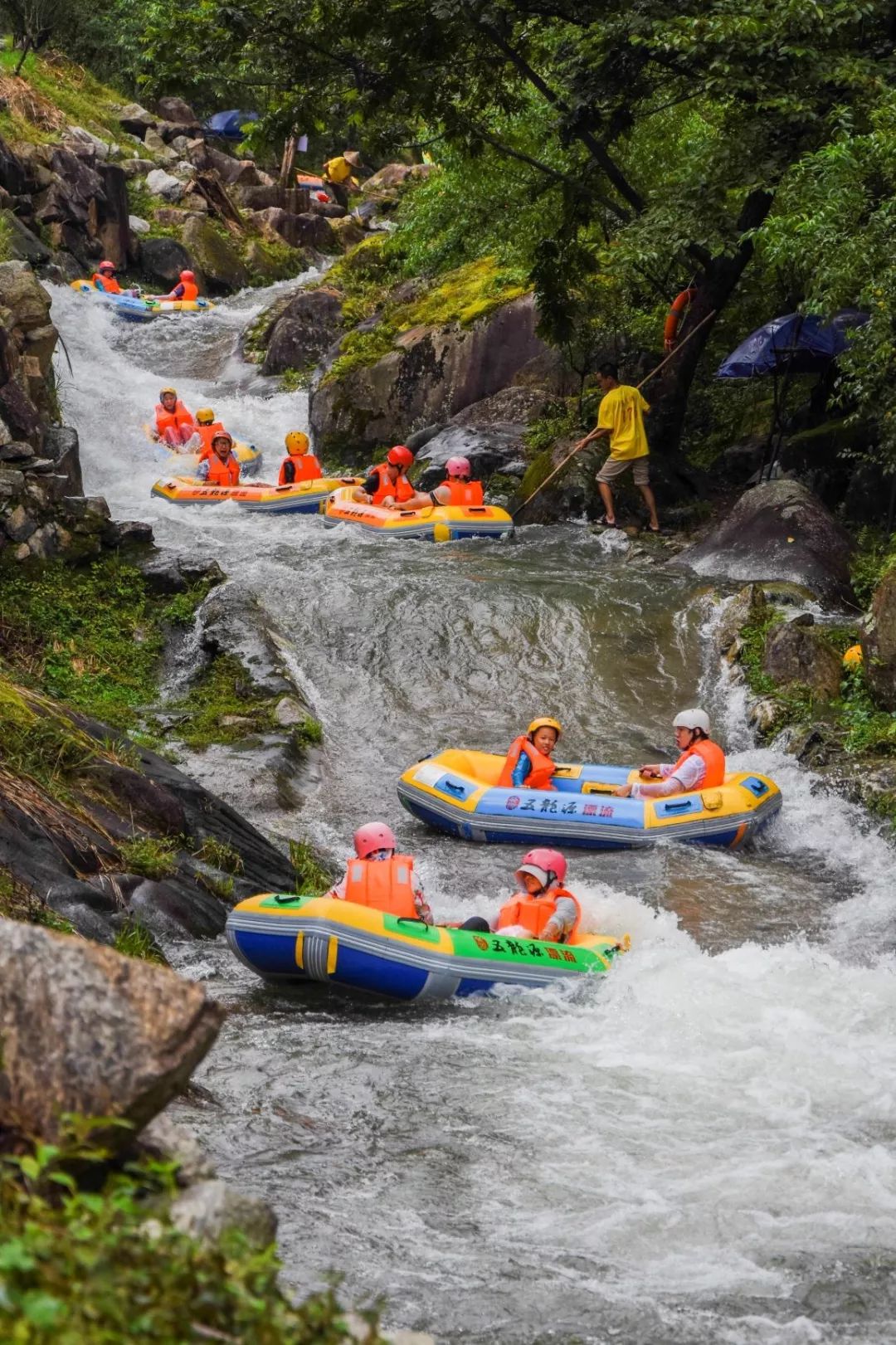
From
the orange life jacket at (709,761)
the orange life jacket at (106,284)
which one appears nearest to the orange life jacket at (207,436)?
the orange life jacket at (106,284)

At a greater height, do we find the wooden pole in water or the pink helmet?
the wooden pole in water

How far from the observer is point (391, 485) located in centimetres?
1675

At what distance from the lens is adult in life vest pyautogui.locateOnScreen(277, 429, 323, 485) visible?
17766 millimetres

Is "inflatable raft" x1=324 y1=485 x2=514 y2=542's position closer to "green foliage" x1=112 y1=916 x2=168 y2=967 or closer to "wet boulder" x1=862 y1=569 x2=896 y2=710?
"wet boulder" x1=862 y1=569 x2=896 y2=710

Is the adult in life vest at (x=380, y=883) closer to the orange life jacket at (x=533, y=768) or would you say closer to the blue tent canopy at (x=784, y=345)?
the orange life jacket at (x=533, y=768)

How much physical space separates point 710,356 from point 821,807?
32.5 ft

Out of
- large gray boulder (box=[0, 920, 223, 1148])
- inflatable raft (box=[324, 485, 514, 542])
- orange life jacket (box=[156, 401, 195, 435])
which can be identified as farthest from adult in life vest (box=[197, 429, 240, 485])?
large gray boulder (box=[0, 920, 223, 1148])

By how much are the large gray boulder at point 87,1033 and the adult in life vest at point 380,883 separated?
4.35 m

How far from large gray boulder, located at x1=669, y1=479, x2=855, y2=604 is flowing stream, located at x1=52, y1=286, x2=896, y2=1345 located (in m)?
1.26

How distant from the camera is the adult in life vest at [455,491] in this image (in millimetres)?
16406

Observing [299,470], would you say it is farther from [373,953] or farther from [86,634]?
[373,953]

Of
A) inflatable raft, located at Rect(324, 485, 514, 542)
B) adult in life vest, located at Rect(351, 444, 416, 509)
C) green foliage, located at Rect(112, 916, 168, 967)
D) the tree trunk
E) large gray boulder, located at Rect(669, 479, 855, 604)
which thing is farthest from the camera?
adult in life vest, located at Rect(351, 444, 416, 509)

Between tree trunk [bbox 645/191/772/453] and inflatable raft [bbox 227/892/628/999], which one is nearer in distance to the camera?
inflatable raft [bbox 227/892/628/999]

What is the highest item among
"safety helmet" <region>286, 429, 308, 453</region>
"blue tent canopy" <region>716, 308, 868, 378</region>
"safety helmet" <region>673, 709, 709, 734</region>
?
"blue tent canopy" <region>716, 308, 868, 378</region>
